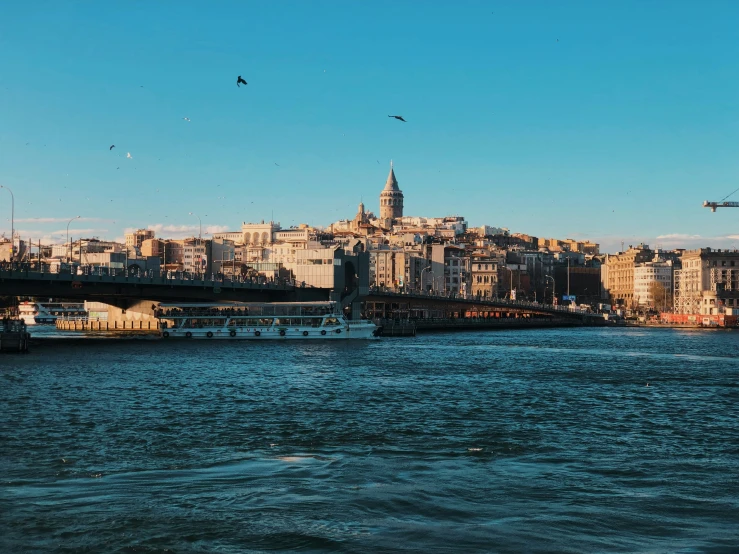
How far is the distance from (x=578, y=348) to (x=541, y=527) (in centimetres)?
7411

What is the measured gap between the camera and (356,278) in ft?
399

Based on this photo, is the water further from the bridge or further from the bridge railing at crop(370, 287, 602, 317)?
the bridge railing at crop(370, 287, 602, 317)

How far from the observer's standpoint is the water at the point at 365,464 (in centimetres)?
1941

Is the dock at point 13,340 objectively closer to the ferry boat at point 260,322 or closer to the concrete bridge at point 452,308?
the ferry boat at point 260,322

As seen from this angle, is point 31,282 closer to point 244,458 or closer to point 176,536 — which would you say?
point 244,458

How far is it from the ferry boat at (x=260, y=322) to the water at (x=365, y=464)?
43.3 m

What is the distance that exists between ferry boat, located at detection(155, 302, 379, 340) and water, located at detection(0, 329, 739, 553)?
142 ft

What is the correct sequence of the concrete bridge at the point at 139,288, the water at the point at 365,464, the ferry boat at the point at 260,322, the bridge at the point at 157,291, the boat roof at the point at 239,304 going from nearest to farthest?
the water at the point at 365,464, the concrete bridge at the point at 139,288, the bridge at the point at 157,291, the ferry boat at the point at 260,322, the boat roof at the point at 239,304

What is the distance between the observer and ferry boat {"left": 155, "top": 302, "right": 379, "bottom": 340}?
97188 mm

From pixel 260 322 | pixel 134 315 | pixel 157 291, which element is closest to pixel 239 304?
pixel 260 322

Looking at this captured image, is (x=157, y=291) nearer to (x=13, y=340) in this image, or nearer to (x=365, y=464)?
(x=13, y=340)

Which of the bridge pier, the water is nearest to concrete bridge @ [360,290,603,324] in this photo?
the bridge pier

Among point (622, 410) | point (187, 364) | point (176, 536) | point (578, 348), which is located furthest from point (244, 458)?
point (578, 348)

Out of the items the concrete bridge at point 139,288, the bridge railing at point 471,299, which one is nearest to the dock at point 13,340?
the concrete bridge at point 139,288
